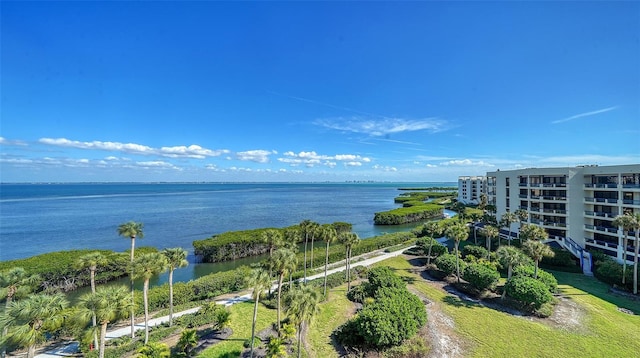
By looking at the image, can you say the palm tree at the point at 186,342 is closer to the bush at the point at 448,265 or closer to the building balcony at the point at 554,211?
the bush at the point at 448,265

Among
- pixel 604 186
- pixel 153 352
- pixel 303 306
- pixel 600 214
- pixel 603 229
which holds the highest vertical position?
pixel 604 186

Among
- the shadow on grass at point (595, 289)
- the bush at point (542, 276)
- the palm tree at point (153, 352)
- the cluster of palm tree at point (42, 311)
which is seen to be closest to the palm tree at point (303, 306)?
the palm tree at point (153, 352)

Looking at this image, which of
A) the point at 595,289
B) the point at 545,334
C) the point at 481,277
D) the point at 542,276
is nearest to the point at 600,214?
the point at 595,289

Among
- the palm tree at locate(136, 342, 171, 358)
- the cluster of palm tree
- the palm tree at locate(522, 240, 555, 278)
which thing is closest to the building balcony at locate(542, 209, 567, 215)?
the palm tree at locate(522, 240, 555, 278)

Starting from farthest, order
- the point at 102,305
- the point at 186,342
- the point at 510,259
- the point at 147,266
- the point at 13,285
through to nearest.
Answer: the point at 510,259 < the point at 147,266 < the point at 186,342 < the point at 13,285 < the point at 102,305

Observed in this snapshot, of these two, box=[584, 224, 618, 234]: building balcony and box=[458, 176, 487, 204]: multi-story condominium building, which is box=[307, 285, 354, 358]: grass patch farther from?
box=[458, 176, 487, 204]: multi-story condominium building

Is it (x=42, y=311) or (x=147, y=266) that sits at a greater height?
(x=147, y=266)

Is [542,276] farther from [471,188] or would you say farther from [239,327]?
[471,188]
